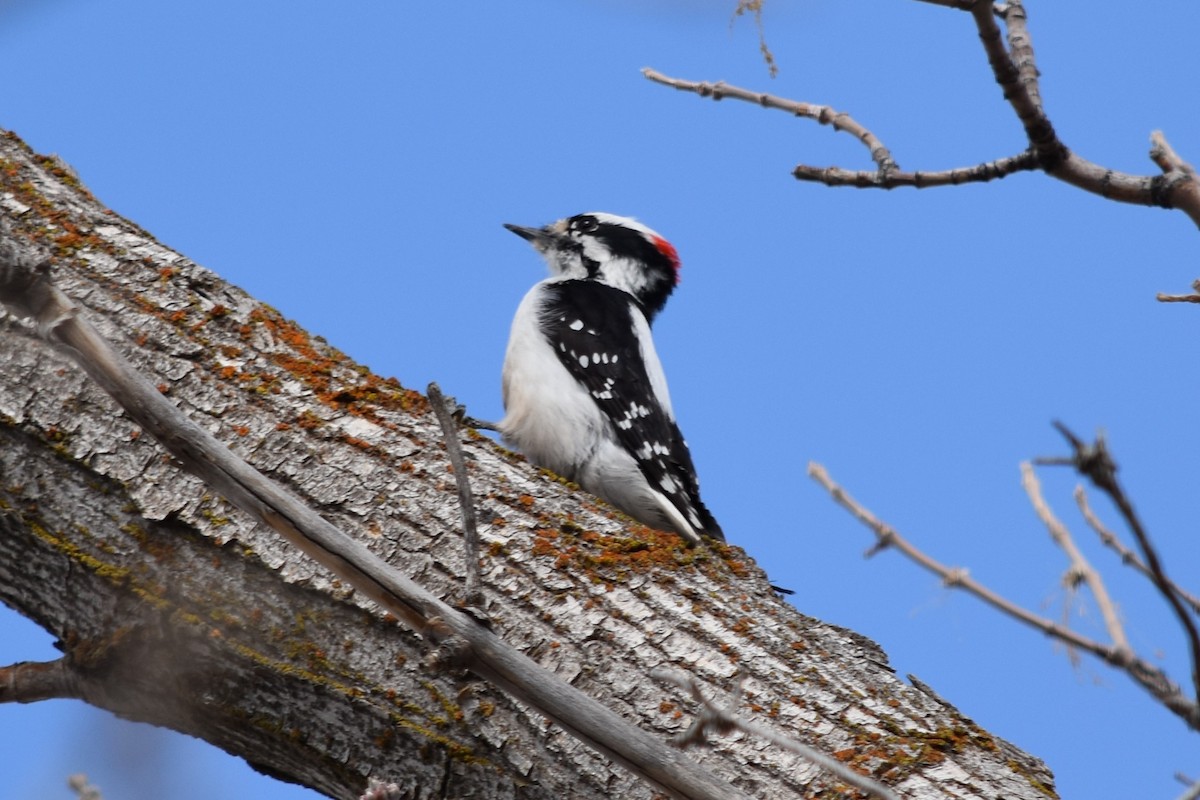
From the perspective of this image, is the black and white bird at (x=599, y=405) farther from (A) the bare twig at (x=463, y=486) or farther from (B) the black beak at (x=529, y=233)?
(A) the bare twig at (x=463, y=486)

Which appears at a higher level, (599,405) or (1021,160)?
(599,405)

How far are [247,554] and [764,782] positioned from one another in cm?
111

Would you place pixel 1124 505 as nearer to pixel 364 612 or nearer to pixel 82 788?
pixel 82 788

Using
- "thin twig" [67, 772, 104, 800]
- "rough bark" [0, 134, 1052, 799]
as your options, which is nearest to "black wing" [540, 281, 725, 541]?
"rough bark" [0, 134, 1052, 799]

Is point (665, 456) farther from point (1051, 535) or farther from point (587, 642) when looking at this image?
point (1051, 535)

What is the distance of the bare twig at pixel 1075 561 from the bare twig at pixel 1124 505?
0.12 meters

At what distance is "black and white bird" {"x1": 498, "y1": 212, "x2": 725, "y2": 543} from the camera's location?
4.44 m

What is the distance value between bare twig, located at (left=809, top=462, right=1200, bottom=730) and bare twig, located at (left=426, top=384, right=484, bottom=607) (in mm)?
620

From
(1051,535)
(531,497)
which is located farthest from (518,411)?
(1051,535)

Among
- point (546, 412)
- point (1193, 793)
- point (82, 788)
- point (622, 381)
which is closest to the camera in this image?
point (1193, 793)

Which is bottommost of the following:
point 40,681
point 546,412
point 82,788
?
point 82,788

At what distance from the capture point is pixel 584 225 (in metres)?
6.07

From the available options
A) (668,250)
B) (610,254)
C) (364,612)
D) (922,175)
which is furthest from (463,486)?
(668,250)

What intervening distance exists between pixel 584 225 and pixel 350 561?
428 cm
